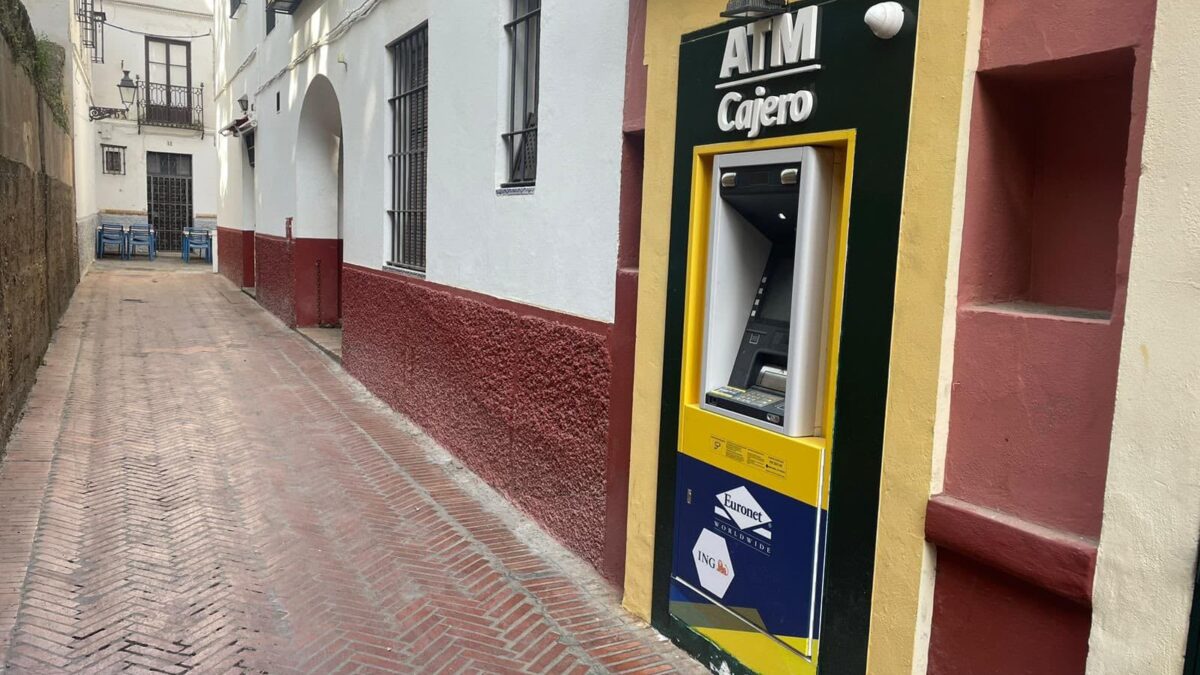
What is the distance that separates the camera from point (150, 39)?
27719mm

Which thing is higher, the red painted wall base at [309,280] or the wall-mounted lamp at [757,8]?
the wall-mounted lamp at [757,8]

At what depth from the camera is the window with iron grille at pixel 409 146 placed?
8.30 metres

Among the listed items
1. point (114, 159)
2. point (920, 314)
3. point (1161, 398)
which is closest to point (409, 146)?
point (920, 314)

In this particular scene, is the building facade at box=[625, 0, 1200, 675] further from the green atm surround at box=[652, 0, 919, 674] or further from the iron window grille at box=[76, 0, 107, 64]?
the iron window grille at box=[76, 0, 107, 64]

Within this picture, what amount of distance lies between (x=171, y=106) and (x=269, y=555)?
27.0m

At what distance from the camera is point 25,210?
337 inches

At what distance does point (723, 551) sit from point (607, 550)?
124 cm

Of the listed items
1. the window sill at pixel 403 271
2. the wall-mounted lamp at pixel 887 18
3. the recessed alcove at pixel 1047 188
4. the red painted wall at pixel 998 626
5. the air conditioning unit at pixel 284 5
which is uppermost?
the air conditioning unit at pixel 284 5

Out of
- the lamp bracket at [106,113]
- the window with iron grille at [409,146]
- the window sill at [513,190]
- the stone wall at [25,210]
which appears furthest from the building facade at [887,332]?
the lamp bracket at [106,113]

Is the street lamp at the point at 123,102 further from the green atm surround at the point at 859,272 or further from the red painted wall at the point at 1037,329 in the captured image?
the red painted wall at the point at 1037,329

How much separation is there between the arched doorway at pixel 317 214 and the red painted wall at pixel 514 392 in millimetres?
5298

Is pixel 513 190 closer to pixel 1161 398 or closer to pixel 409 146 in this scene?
pixel 409 146

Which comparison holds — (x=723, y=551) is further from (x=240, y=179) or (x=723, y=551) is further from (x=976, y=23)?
(x=240, y=179)

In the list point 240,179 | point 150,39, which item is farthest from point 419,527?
point 150,39
